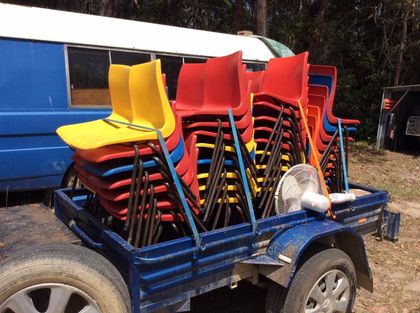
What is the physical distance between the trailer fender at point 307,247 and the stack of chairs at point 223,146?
289mm

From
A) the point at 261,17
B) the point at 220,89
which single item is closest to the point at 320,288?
the point at 220,89

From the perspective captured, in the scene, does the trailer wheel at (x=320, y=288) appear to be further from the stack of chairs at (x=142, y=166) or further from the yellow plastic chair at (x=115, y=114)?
the yellow plastic chair at (x=115, y=114)

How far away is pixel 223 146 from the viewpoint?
2.90 metres

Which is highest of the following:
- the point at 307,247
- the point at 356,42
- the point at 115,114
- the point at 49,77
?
Result: the point at 356,42

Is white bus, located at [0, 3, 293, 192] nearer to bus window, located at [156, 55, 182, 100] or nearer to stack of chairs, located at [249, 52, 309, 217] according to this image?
bus window, located at [156, 55, 182, 100]

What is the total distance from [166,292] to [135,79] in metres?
1.31

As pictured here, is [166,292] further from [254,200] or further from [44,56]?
[44,56]

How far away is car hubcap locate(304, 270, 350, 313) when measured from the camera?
283 centimetres

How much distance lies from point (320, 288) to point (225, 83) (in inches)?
61.4

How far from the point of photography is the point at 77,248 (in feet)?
7.19

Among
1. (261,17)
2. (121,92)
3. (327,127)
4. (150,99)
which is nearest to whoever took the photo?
(150,99)

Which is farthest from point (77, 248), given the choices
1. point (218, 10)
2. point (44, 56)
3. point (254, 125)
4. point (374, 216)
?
point (218, 10)

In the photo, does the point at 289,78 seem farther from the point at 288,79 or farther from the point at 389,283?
the point at 389,283

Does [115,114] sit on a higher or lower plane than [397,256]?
higher
